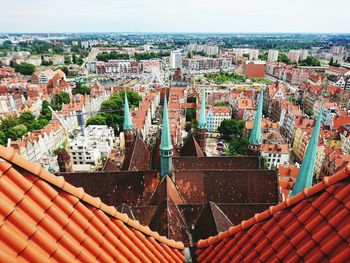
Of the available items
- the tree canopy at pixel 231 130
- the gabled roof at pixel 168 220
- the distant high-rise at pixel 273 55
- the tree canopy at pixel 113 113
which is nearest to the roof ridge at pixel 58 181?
the gabled roof at pixel 168 220

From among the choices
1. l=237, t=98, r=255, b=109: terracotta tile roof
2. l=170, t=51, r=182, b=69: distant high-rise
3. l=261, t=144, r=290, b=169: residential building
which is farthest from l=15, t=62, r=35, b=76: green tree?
l=261, t=144, r=290, b=169: residential building

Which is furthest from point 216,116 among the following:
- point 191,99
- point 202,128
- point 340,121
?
point 202,128

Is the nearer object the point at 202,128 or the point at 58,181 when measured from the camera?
the point at 58,181

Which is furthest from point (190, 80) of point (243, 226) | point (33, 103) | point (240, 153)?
point (243, 226)

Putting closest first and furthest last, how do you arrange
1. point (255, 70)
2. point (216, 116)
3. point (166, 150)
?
point (166, 150)
point (216, 116)
point (255, 70)

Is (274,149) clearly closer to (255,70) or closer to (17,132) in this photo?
(17,132)

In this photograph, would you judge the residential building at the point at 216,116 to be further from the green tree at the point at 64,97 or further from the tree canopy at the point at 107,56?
the tree canopy at the point at 107,56
